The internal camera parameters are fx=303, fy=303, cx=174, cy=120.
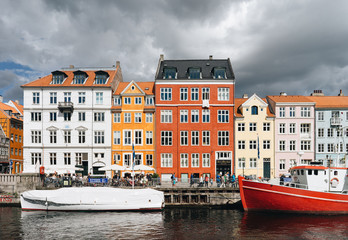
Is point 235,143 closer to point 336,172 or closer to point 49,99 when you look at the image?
point 336,172

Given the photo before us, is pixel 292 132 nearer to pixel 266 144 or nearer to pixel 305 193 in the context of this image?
pixel 266 144

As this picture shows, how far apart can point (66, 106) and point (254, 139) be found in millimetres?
32244

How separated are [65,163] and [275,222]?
35241mm

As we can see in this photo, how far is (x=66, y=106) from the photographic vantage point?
1992 inches

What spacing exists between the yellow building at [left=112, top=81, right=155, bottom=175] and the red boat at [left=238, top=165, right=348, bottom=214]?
19.9 metres

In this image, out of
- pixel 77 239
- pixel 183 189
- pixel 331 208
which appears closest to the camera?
pixel 77 239

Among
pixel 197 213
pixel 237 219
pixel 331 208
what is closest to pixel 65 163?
pixel 197 213

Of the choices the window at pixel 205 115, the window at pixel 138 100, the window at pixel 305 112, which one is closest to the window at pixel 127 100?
the window at pixel 138 100

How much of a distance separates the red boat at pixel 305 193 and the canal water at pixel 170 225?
101 centimetres

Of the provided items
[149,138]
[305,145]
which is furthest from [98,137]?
[305,145]

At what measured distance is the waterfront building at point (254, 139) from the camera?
5147cm

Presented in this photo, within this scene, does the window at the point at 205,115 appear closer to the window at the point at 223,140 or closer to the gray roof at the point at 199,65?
the window at the point at 223,140

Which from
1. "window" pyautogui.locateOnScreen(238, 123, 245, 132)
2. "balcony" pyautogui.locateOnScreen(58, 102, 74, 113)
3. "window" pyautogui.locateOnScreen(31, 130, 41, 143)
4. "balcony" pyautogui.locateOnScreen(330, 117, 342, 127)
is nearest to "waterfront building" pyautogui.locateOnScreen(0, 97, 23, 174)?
"window" pyautogui.locateOnScreen(31, 130, 41, 143)

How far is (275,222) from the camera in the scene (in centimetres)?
3086
